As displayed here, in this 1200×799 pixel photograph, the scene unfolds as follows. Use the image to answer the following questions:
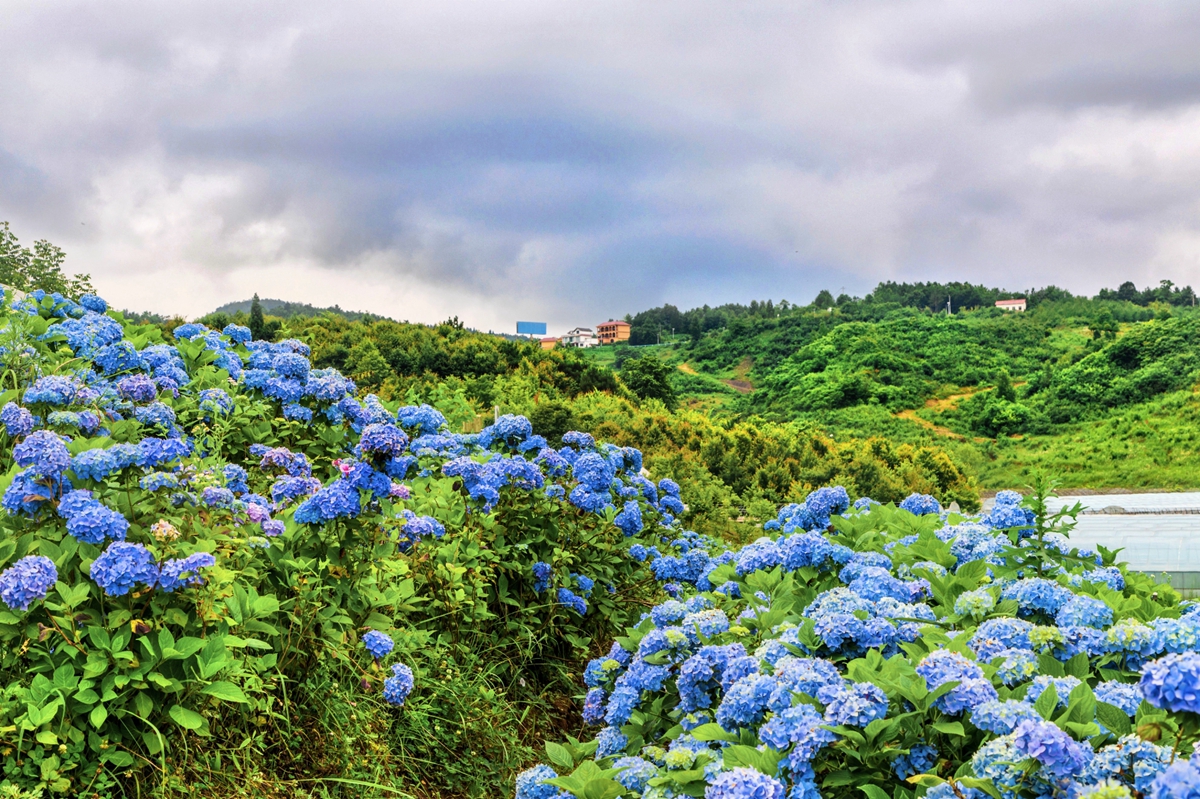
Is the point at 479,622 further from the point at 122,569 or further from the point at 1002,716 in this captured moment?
the point at 1002,716

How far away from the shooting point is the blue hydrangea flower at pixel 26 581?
2.38m

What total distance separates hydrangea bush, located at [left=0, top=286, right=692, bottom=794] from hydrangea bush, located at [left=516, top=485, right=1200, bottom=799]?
1.09 m

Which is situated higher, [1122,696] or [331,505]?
[331,505]

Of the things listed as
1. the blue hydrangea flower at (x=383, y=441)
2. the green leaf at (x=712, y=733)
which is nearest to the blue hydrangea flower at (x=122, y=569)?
the blue hydrangea flower at (x=383, y=441)

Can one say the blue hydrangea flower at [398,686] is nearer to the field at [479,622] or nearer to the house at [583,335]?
the field at [479,622]

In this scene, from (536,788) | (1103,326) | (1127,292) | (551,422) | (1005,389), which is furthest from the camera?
(1127,292)

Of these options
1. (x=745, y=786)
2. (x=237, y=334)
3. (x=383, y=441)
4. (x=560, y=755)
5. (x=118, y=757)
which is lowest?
(x=118, y=757)

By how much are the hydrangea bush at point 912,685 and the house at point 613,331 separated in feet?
198

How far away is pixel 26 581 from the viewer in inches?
93.8

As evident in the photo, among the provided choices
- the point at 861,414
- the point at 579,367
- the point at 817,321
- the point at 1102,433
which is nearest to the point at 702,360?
the point at 817,321

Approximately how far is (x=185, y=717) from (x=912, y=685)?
216 centimetres

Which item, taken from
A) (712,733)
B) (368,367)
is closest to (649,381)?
(368,367)

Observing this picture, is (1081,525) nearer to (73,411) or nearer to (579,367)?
(73,411)

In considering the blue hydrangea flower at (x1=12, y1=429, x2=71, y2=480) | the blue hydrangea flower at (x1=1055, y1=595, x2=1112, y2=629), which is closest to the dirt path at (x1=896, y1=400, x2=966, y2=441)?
the blue hydrangea flower at (x1=1055, y1=595, x2=1112, y2=629)
